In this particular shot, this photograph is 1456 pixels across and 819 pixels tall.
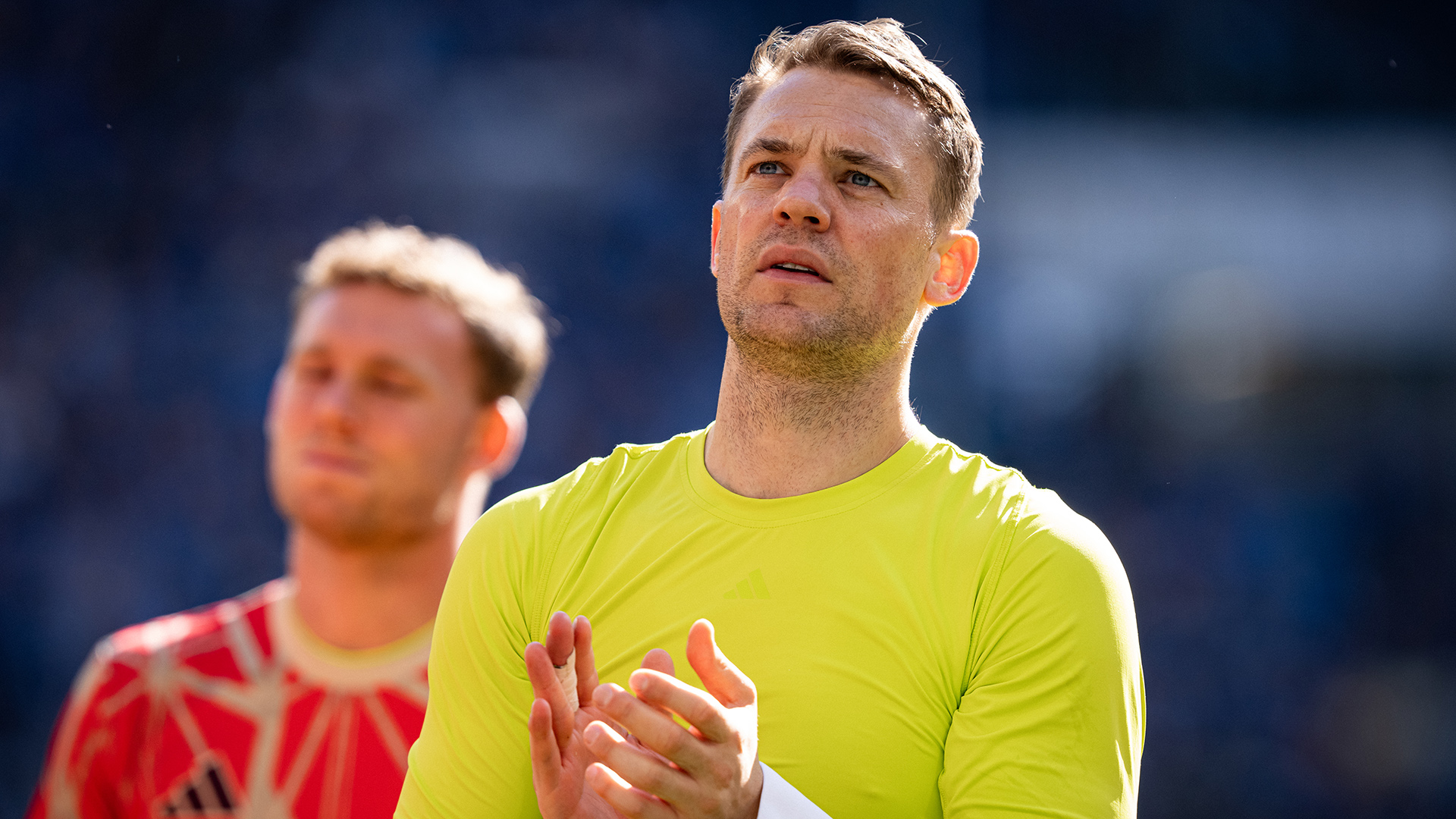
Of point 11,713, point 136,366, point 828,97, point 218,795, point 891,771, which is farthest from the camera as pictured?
point 136,366

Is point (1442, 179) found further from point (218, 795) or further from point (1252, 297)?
point (218, 795)

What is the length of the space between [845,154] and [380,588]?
2.26 meters

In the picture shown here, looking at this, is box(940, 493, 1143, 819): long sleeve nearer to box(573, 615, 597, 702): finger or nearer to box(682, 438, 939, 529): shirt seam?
box(682, 438, 939, 529): shirt seam

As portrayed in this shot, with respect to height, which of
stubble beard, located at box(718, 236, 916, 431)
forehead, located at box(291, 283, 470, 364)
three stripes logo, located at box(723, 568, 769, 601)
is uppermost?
forehead, located at box(291, 283, 470, 364)

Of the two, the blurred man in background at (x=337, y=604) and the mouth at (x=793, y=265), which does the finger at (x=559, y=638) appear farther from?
the blurred man in background at (x=337, y=604)

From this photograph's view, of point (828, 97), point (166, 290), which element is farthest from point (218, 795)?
point (166, 290)

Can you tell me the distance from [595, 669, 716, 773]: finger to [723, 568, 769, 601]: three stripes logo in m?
0.48

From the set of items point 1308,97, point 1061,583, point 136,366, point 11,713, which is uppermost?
point 1308,97

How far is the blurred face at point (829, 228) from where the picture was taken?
89.4 inches

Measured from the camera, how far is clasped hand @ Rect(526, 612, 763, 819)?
5.57 ft

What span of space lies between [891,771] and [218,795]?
100.0 inches

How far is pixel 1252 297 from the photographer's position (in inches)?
398

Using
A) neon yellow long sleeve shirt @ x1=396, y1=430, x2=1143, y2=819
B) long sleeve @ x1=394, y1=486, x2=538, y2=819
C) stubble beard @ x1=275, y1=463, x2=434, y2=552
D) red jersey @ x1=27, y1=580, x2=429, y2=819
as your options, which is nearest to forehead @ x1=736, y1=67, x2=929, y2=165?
neon yellow long sleeve shirt @ x1=396, y1=430, x2=1143, y2=819

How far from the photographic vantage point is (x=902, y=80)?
246cm
